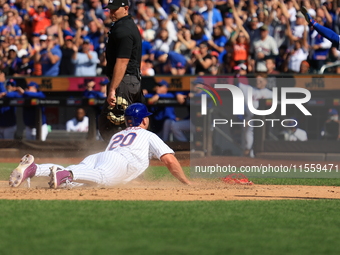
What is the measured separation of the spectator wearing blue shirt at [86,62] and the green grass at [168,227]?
28.5 feet

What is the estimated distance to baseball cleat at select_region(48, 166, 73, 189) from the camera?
6.71 m

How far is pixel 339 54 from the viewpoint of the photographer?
43.4 ft

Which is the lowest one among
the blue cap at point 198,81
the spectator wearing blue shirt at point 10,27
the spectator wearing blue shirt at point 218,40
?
the blue cap at point 198,81

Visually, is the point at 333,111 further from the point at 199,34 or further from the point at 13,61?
the point at 13,61

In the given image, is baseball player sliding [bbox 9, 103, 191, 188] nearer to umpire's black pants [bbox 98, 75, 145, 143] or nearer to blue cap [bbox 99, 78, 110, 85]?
umpire's black pants [bbox 98, 75, 145, 143]

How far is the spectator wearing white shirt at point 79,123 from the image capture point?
13.7 metres

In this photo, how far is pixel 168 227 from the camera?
471 centimetres

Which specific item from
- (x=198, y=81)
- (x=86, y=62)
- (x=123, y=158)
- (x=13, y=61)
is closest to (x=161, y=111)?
(x=198, y=81)

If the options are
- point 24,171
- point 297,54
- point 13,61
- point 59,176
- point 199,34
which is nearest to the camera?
point 59,176

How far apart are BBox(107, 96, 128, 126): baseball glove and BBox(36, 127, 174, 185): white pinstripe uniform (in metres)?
0.47

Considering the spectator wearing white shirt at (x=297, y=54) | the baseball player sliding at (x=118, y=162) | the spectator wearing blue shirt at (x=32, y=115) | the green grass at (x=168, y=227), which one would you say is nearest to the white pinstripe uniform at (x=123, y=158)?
the baseball player sliding at (x=118, y=162)

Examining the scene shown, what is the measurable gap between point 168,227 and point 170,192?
2320 millimetres

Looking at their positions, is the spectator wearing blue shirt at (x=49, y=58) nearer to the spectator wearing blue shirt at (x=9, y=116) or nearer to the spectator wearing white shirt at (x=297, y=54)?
the spectator wearing blue shirt at (x=9, y=116)

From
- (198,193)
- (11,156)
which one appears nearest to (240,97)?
(11,156)
